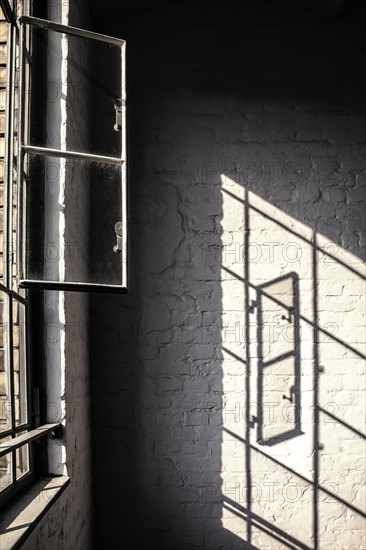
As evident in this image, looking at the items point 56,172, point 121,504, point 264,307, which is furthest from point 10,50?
point 121,504

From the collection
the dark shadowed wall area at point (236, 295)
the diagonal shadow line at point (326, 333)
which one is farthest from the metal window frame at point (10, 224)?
the diagonal shadow line at point (326, 333)

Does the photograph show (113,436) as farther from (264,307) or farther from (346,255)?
(346,255)

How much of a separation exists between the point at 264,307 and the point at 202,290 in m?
0.39

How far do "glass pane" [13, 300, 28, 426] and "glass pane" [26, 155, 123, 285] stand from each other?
1.28 ft

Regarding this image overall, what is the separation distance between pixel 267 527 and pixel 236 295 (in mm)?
1389

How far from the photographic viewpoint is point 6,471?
2475 millimetres

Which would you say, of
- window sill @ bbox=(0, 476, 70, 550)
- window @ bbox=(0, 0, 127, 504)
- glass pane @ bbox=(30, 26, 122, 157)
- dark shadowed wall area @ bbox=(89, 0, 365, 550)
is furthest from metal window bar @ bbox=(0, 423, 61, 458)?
glass pane @ bbox=(30, 26, 122, 157)

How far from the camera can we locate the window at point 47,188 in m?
2.33

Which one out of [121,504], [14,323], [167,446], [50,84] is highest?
[50,84]

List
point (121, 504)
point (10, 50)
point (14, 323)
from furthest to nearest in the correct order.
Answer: point (121, 504)
point (14, 323)
point (10, 50)

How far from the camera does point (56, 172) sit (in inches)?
97.6

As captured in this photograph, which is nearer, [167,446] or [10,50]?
[10,50]

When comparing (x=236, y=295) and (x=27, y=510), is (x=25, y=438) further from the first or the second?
(x=236, y=295)

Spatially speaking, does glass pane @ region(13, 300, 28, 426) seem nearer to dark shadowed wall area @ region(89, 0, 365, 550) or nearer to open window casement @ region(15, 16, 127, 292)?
open window casement @ region(15, 16, 127, 292)
